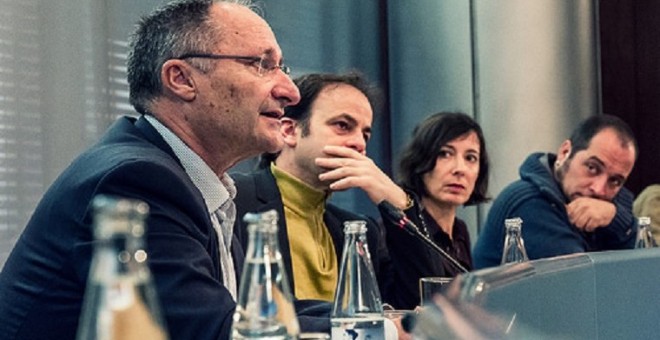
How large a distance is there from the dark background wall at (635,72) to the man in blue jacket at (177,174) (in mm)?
3732

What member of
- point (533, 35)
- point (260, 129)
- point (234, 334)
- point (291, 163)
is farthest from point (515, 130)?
point (234, 334)

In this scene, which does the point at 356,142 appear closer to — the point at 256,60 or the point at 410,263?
the point at 410,263

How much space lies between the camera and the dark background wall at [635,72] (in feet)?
18.6

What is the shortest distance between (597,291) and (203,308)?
56 centimetres

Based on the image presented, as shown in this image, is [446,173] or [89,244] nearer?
[89,244]

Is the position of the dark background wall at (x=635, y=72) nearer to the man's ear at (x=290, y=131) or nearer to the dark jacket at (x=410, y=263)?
the dark jacket at (x=410, y=263)

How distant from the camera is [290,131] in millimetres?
3023

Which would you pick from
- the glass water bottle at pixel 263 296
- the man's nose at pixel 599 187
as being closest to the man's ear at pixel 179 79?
the glass water bottle at pixel 263 296

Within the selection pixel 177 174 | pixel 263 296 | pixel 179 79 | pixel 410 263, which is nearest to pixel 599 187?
pixel 410 263

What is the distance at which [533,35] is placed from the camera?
4.82 m

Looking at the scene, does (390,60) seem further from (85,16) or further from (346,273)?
(346,273)

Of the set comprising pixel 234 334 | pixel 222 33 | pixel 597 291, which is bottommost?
pixel 597 291

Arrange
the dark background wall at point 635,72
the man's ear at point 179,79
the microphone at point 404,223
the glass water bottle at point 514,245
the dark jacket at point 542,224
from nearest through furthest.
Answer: the man's ear at point 179,79
the microphone at point 404,223
the glass water bottle at point 514,245
the dark jacket at point 542,224
the dark background wall at point 635,72

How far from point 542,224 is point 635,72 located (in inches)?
96.6
